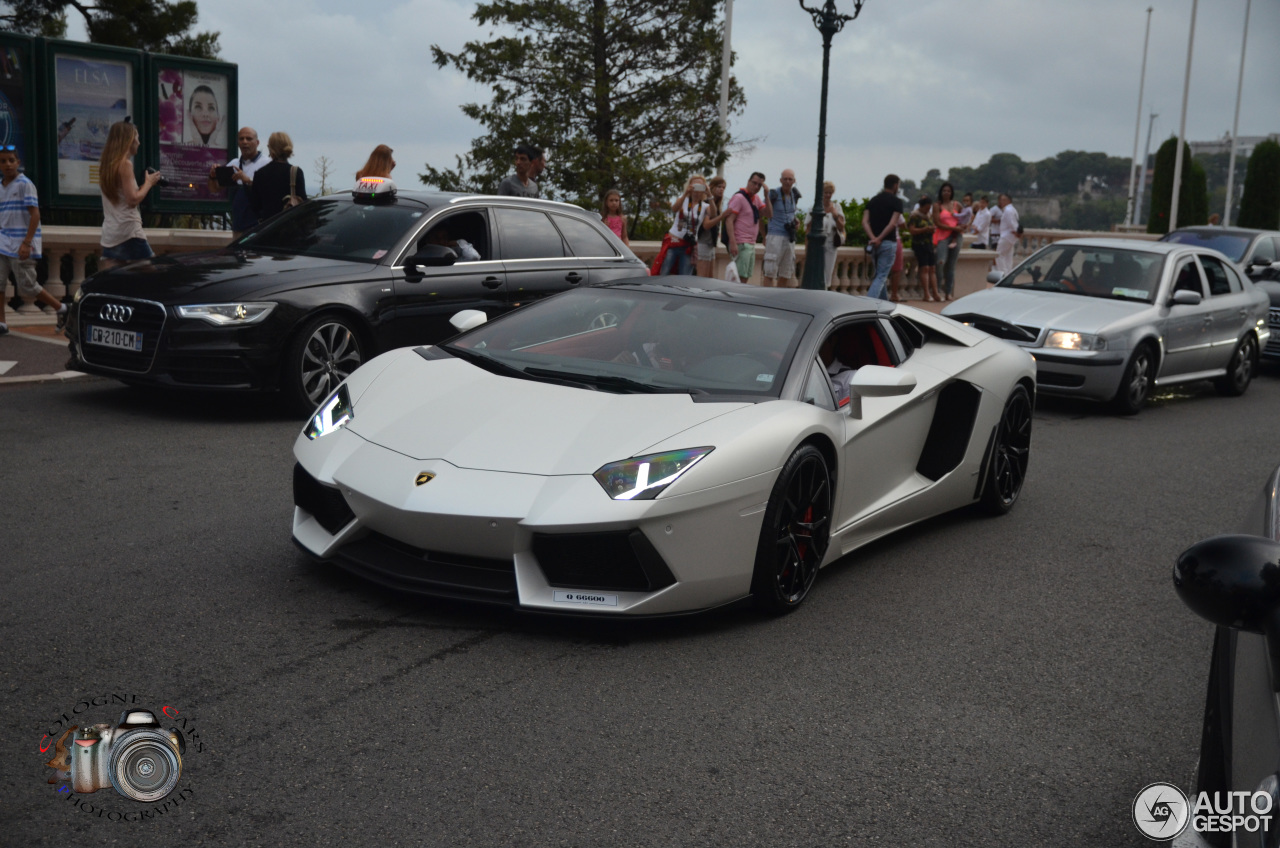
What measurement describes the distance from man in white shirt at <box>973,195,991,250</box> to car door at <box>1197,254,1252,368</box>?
1503 cm

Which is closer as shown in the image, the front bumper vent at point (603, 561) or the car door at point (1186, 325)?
the front bumper vent at point (603, 561)

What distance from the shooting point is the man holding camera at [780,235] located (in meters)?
18.4

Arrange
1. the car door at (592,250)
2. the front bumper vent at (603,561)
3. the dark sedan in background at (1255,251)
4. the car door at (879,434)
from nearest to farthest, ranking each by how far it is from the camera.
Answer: the front bumper vent at (603,561), the car door at (879,434), the car door at (592,250), the dark sedan in background at (1255,251)

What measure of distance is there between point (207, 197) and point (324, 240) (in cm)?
984

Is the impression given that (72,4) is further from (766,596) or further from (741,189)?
(766,596)

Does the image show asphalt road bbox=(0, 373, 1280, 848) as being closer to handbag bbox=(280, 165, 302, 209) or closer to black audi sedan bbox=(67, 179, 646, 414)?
black audi sedan bbox=(67, 179, 646, 414)

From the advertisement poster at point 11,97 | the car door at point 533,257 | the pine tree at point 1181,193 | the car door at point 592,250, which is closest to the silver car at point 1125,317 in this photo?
the car door at point 592,250

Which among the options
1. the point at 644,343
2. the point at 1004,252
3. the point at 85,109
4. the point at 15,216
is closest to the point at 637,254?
the point at 85,109

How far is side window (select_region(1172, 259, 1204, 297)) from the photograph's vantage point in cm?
1243

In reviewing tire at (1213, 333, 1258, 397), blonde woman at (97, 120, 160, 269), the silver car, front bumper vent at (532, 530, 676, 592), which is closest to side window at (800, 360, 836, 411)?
front bumper vent at (532, 530, 676, 592)

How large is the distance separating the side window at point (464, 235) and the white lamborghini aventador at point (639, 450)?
3.64 metres

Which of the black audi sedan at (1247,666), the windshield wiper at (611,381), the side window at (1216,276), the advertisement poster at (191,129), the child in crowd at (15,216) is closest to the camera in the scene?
the black audi sedan at (1247,666)

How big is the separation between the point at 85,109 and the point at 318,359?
1027cm

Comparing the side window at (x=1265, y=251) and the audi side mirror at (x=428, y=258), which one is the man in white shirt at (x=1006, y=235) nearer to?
the side window at (x=1265, y=251)
